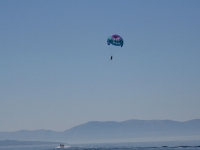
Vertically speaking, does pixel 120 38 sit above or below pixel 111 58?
above

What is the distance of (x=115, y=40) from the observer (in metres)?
82.6

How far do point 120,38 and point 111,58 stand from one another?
1120cm

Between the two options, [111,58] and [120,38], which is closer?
[111,58]

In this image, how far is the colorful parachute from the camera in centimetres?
8250

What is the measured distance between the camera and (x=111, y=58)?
73312mm

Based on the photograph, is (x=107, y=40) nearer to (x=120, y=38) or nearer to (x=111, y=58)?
(x=120, y=38)

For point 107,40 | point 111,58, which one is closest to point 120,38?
point 107,40

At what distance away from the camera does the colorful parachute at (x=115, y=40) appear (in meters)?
82.5

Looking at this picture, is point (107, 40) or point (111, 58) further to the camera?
point (107, 40)

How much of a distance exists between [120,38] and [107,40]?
9.24 feet

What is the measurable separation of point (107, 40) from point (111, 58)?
10243 millimetres

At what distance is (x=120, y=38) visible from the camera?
273 ft
